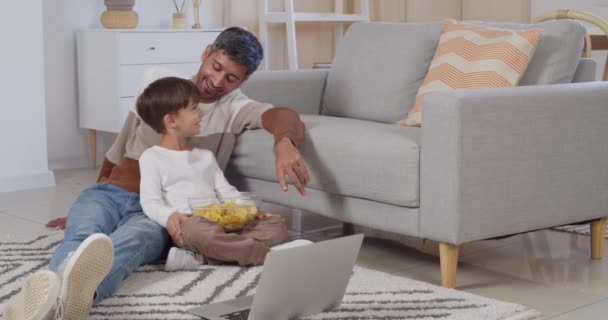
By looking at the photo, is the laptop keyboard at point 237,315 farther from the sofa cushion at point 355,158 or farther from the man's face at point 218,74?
the man's face at point 218,74

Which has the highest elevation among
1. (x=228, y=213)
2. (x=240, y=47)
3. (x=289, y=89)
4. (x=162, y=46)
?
(x=240, y=47)

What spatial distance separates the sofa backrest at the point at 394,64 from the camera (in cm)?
306

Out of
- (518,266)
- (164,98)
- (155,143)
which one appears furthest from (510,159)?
(155,143)

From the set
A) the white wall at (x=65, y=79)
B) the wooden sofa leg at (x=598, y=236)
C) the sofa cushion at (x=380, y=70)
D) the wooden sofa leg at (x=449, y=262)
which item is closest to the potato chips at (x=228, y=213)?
the wooden sofa leg at (x=449, y=262)

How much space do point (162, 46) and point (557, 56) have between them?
2295 millimetres

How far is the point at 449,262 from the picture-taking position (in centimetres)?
262

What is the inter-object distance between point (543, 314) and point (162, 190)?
1140 mm

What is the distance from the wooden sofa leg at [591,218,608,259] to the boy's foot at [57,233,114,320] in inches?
61.9

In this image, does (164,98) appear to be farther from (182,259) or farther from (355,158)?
(355,158)

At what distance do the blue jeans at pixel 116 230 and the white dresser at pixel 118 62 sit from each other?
1713 millimetres

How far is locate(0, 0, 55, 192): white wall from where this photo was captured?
13.9 feet

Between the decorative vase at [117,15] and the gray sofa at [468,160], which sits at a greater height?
the decorative vase at [117,15]

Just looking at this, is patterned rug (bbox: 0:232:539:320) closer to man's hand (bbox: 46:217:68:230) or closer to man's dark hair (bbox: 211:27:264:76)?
man's hand (bbox: 46:217:68:230)

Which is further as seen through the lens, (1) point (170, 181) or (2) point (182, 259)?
(1) point (170, 181)
